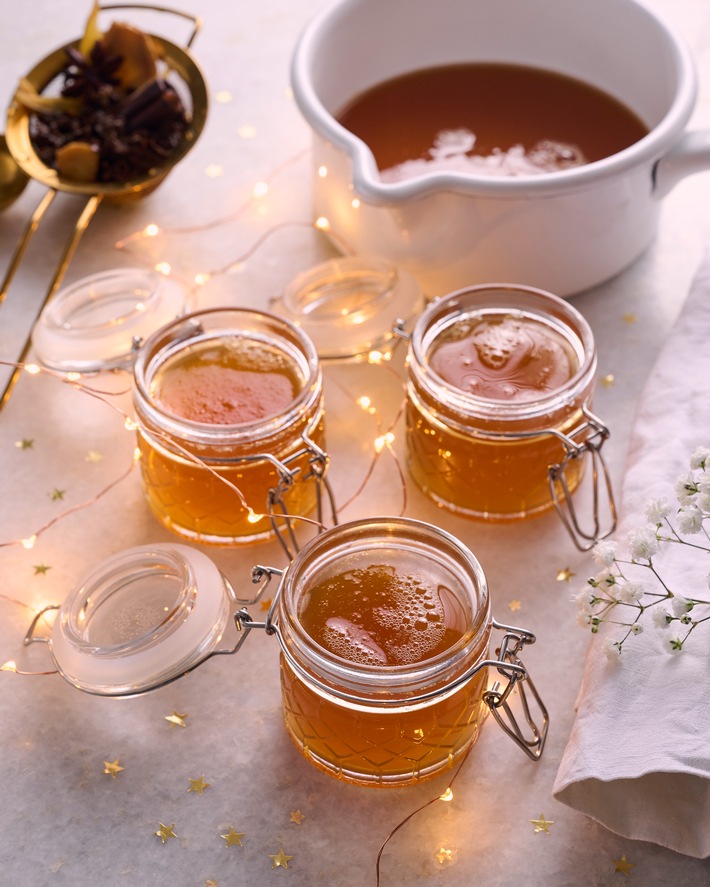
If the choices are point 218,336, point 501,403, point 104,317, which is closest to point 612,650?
point 501,403

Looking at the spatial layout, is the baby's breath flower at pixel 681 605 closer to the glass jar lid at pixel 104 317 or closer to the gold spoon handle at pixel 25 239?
the glass jar lid at pixel 104 317

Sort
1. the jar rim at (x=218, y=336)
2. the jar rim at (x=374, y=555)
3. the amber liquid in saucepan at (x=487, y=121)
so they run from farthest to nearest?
the amber liquid in saucepan at (x=487, y=121), the jar rim at (x=218, y=336), the jar rim at (x=374, y=555)

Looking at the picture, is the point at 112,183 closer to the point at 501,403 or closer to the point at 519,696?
the point at 501,403

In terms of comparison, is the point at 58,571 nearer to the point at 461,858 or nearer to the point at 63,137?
the point at 461,858

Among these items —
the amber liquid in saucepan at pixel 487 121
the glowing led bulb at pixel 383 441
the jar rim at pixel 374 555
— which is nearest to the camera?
the jar rim at pixel 374 555

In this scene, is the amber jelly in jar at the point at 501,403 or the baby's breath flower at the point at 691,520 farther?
the amber jelly in jar at the point at 501,403

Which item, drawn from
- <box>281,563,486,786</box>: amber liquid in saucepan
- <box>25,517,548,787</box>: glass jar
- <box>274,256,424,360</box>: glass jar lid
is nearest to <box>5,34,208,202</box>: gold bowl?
<box>274,256,424,360</box>: glass jar lid

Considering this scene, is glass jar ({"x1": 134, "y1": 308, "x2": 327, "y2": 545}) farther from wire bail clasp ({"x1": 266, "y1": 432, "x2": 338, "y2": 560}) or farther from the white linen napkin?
the white linen napkin

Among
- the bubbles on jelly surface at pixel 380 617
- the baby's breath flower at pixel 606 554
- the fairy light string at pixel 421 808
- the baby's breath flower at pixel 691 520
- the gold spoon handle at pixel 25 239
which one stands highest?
the gold spoon handle at pixel 25 239

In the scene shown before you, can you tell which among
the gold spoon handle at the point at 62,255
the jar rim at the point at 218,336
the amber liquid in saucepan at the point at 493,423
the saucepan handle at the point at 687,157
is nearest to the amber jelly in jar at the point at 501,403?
the amber liquid in saucepan at the point at 493,423
